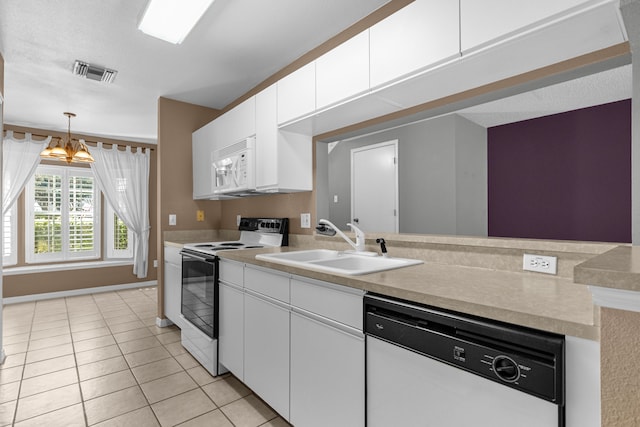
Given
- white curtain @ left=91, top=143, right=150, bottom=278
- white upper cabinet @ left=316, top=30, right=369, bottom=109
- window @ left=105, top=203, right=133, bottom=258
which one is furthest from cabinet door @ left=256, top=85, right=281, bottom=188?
window @ left=105, top=203, right=133, bottom=258

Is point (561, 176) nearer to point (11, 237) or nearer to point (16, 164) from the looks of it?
point (16, 164)

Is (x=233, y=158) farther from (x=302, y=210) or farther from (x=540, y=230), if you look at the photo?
(x=540, y=230)

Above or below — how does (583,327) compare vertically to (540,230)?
below

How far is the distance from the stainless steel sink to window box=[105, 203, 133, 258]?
14.5 ft

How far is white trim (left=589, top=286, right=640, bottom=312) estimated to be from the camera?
60 centimetres

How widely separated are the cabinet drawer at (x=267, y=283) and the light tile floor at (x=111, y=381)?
729 millimetres

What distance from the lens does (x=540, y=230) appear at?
1.82 m

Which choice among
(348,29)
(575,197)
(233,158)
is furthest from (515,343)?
(233,158)

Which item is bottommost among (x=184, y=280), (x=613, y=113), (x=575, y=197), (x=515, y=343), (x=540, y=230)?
(x=184, y=280)

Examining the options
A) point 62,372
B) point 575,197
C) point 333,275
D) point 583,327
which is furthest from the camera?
point 62,372

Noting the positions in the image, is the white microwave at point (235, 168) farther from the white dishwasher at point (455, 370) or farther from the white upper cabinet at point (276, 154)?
the white dishwasher at point (455, 370)

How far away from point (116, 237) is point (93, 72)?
10.6 feet

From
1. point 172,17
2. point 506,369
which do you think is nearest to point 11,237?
point 172,17

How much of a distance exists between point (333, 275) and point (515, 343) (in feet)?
2.28
